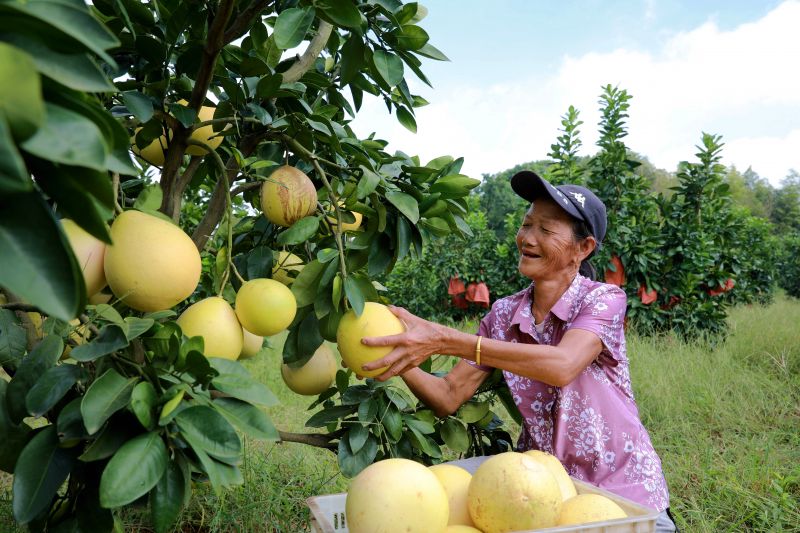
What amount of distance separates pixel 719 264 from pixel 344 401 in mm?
5962

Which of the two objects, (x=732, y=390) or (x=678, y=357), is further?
(x=678, y=357)

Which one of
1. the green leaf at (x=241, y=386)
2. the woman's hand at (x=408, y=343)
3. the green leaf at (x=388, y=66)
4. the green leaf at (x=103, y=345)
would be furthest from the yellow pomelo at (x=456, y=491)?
the green leaf at (x=388, y=66)

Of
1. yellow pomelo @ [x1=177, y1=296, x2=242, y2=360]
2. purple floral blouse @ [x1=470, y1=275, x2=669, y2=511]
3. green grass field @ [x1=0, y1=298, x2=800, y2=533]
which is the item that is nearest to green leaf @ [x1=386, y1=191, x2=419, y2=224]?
yellow pomelo @ [x1=177, y1=296, x2=242, y2=360]

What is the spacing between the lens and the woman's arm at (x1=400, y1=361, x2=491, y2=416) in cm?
194

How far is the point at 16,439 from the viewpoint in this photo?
1.09 meters

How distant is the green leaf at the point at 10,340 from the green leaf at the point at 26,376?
178 millimetres

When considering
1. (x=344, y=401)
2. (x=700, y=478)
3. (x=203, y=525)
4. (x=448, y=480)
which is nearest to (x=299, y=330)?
(x=344, y=401)

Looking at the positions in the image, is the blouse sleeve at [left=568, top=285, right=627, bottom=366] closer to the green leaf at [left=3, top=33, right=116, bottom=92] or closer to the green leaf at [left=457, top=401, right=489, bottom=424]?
the green leaf at [left=457, top=401, right=489, bottom=424]

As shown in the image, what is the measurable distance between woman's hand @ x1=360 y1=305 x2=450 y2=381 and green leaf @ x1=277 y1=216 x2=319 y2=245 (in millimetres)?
280

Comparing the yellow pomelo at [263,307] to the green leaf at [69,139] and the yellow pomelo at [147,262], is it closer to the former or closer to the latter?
the yellow pomelo at [147,262]

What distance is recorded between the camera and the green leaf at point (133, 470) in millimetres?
843

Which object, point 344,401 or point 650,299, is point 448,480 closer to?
point 344,401

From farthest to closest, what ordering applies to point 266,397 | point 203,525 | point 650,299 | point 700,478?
point 650,299
point 700,478
point 203,525
point 266,397

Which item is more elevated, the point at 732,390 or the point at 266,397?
the point at 266,397
